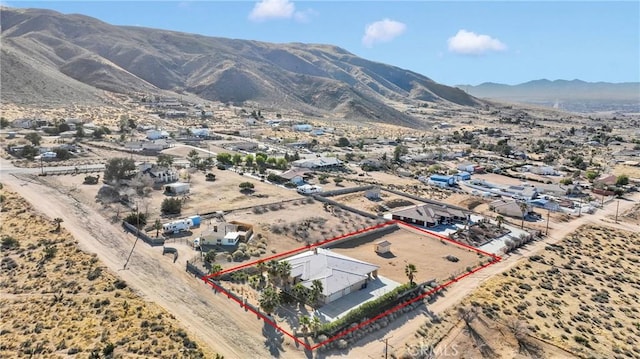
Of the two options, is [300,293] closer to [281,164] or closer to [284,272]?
[284,272]

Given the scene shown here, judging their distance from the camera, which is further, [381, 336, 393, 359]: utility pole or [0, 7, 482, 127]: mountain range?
[0, 7, 482, 127]: mountain range

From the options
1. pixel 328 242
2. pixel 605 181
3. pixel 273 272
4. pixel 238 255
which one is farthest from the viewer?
pixel 605 181

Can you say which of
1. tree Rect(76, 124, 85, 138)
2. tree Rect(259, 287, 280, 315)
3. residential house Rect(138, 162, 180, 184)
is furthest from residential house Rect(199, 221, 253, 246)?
tree Rect(76, 124, 85, 138)

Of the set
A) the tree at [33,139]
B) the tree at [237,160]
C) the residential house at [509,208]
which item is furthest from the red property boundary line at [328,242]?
the tree at [33,139]

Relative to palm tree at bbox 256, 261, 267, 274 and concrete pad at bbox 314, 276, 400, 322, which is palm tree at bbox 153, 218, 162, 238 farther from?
concrete pad at bbox 314, 276, 400, 322

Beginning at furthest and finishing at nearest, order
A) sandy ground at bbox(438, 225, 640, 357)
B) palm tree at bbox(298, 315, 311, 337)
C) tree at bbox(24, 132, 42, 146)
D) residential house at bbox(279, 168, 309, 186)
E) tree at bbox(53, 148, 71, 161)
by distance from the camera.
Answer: tree at bbox(24, 132, 42, 146)
tree at bbox(53, 148, 71, 161)
residential house at bbox(279, 168, 309, 186)
sandy ground at bbox(438, 225, 640, 357)
palm tree at bbox(298, 315, 311, 337)

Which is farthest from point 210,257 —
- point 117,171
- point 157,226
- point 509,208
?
point 509,208
